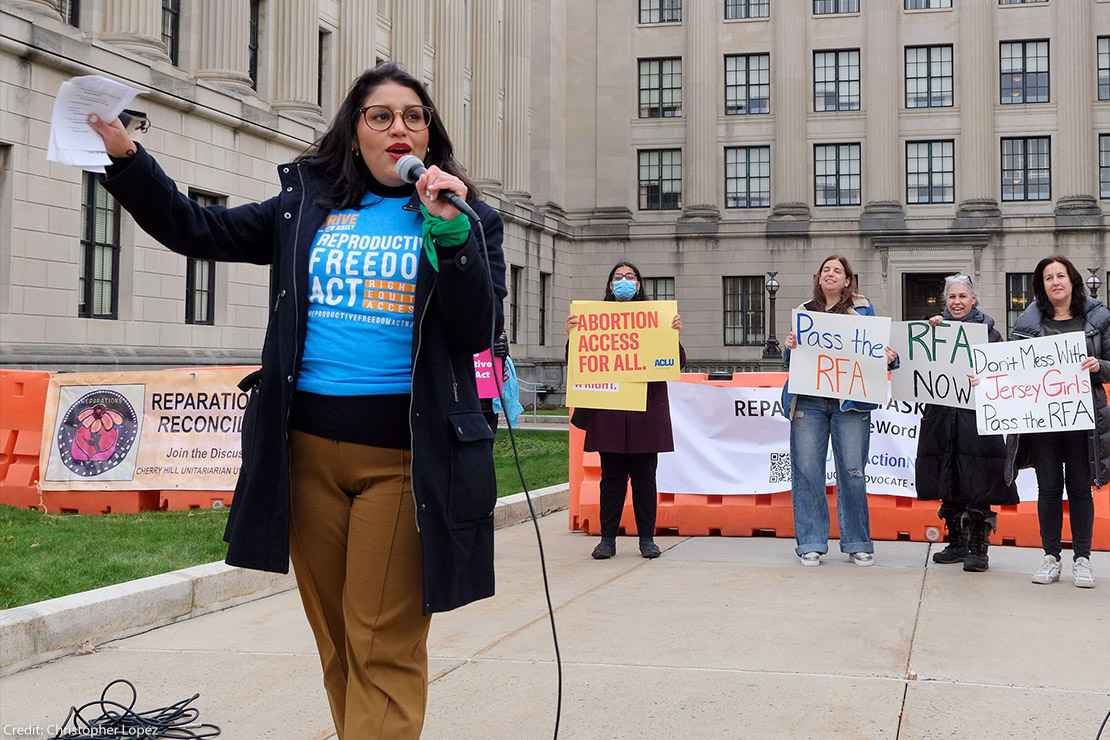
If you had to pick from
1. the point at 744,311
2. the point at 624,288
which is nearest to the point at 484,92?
the point at 744,311

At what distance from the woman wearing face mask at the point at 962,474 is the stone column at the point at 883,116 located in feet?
121

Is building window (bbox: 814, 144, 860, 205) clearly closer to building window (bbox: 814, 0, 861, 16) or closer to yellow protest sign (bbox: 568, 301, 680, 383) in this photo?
building window (bbox: 814, 0, 861, 16)

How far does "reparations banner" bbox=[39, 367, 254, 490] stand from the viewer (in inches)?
443

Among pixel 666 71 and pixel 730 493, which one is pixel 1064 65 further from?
pixel 730 493

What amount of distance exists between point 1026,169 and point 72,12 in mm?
34896

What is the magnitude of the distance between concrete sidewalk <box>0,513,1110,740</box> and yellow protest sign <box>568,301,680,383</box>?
1.90 m

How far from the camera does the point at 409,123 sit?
3.30 metres

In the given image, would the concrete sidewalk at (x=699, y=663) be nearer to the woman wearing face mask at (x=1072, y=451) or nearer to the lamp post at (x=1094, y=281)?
the woman wearing face mask at (x=1072, y=451)

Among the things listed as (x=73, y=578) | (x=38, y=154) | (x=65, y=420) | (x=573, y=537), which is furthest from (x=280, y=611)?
(x=38, y=154)

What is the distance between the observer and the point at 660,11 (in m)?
46.6

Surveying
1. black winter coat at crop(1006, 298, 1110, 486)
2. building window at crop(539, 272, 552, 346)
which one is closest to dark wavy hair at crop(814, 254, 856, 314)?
black winter coat at crop(1006, 298, 1110, 486)

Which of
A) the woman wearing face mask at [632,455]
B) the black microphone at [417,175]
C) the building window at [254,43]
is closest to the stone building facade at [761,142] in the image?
the building window at [254,43]

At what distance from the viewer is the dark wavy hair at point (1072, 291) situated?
311 inches

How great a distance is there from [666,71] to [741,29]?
343cm
